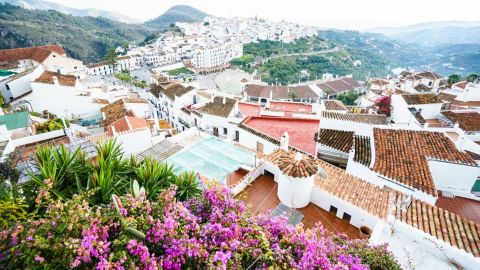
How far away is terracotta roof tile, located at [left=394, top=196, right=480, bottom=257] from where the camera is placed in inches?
236

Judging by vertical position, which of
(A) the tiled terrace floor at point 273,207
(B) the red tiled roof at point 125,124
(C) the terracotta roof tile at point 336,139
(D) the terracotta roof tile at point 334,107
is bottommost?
(D) the terracotta roof tile at point 334,107

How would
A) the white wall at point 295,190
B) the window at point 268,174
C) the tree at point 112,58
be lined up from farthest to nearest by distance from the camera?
the tree at point 112,58
the window at point 268,174
the white wall at point 295,190

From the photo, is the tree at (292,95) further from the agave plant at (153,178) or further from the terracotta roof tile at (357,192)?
the agave plant at (153,178)

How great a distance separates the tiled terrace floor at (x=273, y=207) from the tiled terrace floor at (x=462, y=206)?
6320 millimetres

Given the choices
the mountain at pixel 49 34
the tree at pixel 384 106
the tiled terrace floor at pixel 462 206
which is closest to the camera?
the tiled terrace floor at pixel 462 206

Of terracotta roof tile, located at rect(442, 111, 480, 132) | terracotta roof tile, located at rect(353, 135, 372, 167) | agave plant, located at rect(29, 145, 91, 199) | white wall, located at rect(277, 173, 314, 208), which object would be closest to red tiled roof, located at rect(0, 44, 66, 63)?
agave plant, located at rect(29, 145, 91, 199)

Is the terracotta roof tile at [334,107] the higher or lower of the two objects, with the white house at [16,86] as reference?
lower

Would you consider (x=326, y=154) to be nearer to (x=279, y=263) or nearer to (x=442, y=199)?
(x=442, y=199)

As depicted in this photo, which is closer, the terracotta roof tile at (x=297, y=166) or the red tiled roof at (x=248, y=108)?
the terracotta roof tile at (x=297, y=166)

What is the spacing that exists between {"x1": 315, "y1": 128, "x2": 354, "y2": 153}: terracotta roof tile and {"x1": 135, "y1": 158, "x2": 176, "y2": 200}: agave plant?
9.18 m

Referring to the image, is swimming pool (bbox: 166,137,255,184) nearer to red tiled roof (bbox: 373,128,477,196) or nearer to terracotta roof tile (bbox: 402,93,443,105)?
red tiled roof (bbox: 373,128,477,196)

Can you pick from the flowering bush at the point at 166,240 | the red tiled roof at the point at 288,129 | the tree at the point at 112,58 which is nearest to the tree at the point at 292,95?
the red tiled roof at the point at 288,129

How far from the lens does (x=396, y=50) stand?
171 meters

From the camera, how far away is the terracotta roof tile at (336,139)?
13.3m
